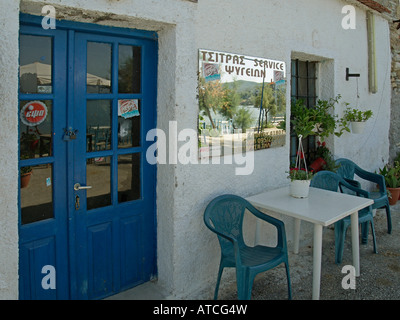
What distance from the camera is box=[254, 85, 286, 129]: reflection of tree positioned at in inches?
149

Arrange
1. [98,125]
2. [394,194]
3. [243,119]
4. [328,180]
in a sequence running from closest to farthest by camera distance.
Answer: [98,125] → [243,119] → [328,180] → [394,194]

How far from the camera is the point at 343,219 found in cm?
390

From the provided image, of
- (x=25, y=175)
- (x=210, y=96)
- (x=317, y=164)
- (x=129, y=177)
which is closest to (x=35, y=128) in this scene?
(x=25, y=175)

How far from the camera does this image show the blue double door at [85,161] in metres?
2.55

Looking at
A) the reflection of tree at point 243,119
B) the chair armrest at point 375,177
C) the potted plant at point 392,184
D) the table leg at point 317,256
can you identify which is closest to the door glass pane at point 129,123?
the reflection of tree at point 243,119

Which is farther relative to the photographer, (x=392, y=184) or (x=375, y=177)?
(x=392, y=184)

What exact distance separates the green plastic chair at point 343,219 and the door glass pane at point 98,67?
8.38 ft

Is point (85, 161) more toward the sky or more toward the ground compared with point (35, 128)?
more toward the ground

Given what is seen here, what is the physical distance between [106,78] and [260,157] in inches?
69.3

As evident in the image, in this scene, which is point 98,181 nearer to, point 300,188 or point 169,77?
point 169,77

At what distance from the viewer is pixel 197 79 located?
311 centimetres

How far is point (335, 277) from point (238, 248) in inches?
57.5
